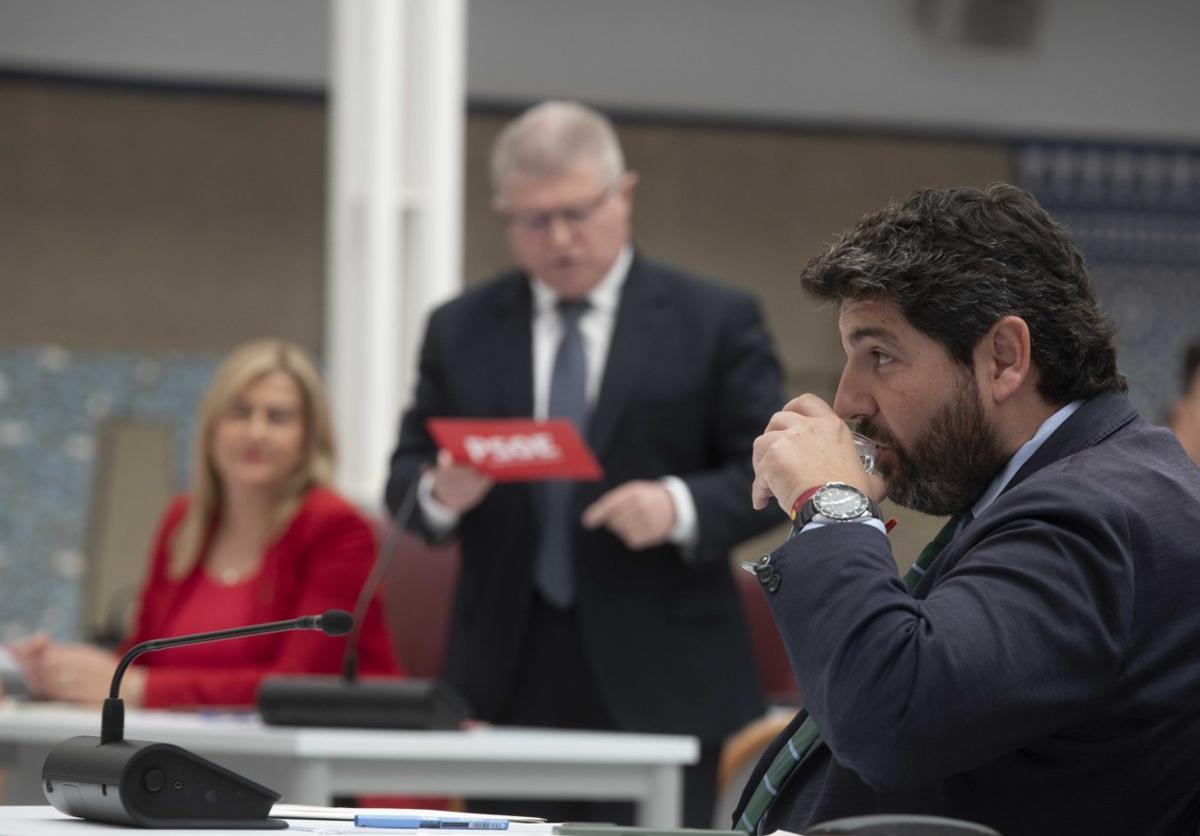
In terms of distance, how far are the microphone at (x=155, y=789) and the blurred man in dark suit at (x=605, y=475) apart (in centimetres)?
153

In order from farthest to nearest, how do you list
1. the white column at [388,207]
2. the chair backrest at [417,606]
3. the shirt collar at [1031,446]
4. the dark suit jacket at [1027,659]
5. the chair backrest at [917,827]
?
1. the white column at [388,207]
2. the chair backrest at [417,606]
3. the shirt collar at [1031,446]
4. the dark suit jacket at [1027,659]
5. the chair backrest at [917,827]

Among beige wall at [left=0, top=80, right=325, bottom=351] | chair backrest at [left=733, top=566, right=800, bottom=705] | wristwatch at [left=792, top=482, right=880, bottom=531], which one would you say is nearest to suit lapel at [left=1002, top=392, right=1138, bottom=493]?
wristwatch at [left=792, top=482, right=880, bottom=531]

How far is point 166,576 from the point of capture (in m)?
3.65

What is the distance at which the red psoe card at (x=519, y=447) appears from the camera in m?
2.80

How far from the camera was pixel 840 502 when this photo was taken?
4.89ft

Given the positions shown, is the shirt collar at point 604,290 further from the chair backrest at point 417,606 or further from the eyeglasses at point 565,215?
the chair backrest at point 417,606

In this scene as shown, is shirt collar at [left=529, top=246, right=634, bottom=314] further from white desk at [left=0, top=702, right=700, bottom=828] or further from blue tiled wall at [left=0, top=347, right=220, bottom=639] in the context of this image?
blue tiled wall at [left=0, top=347, right=220, bottom=639]

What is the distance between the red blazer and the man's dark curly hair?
6.56ft

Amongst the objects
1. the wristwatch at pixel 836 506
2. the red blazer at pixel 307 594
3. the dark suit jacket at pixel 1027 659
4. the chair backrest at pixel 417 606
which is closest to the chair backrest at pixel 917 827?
the dark suit jacket at pixel 1027 659

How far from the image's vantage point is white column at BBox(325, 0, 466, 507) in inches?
192

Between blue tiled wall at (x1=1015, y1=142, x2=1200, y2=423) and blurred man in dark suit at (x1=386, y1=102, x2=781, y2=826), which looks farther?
blue tiled wall at (x1=1015, y1=142, x2=1200, y2=423)

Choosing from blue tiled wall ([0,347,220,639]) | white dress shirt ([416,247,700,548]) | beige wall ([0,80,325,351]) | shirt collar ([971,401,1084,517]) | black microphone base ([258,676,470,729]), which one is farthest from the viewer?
beige wall ([0,80,325,351])

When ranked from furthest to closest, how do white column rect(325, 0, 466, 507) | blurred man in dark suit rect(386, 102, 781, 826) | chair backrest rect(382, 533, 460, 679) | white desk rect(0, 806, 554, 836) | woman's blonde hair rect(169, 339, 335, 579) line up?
white column rect(325, 0, 466, 507), chair backrest rect(382, 533, 460, 679), woman's blonde hair rect(169, 339, 335, 579), blurred man in dark suit rect(386, 102, 781, 826), white desk rect(0, 806, 554, 836)

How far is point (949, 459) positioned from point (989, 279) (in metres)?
0.16
